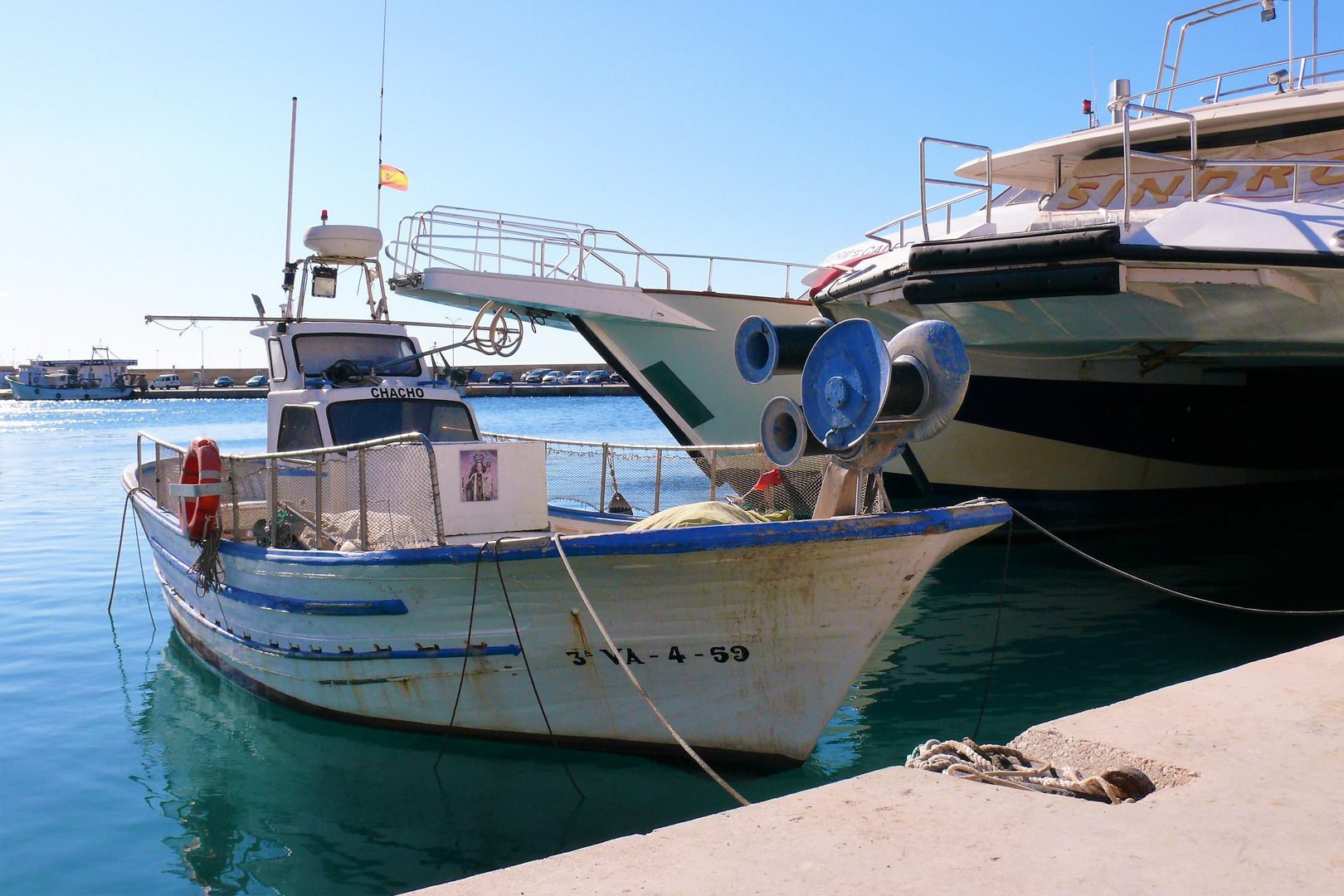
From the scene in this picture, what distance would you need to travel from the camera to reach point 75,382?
92.2m

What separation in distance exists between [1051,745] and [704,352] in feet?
39.1

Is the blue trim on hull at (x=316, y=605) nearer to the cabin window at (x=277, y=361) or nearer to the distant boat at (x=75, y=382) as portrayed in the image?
the cabin window at (x=277, y=361)

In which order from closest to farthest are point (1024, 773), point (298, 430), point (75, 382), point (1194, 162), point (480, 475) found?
1. point (1024, 773)
2. point (480, 475)
3. point (1194, 162)
4. point (298, 430)
5. point (75, 382)

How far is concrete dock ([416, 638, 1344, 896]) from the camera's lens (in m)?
2.56

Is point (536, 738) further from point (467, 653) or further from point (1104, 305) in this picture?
point (1104, 305)

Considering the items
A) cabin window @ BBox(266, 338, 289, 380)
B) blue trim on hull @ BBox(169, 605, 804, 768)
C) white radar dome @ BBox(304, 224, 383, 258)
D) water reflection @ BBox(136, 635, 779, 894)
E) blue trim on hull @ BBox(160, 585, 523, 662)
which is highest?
white radar dome @ BBox(304, 224, 383, 258)

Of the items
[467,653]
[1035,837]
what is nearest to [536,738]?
[467,653]

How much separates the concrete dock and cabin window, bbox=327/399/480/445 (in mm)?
6281

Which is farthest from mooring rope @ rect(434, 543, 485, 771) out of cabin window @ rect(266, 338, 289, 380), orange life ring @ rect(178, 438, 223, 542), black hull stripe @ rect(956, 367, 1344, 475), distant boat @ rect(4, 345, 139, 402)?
distant boat @ rect(4, 345, 139, 402)

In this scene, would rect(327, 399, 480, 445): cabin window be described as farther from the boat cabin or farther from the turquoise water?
the turquoise water

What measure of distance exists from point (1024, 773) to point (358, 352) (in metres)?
8.18

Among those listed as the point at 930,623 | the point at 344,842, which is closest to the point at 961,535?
the point at 344,842

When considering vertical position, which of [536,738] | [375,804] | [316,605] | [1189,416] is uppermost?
[1189,416]

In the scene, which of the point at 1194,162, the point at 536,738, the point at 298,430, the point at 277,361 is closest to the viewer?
the point at 536,738
